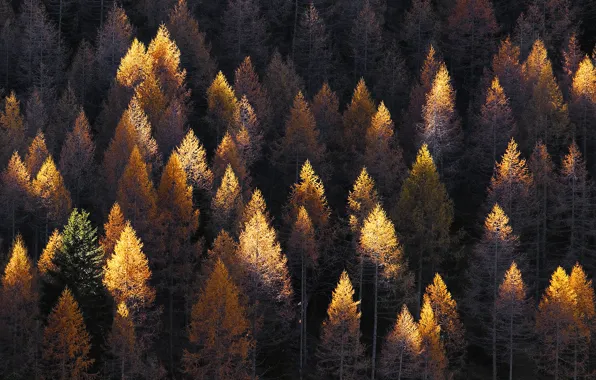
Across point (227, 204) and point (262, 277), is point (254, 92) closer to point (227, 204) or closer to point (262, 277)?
point (227, 204)

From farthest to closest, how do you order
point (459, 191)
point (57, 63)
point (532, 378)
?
point (57, 63) → point (459, 191) → point (532, 378)

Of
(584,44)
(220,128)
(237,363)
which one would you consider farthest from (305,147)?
Result: (584,44)

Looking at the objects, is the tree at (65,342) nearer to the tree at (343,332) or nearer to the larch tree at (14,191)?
the larch tree at (14,191)

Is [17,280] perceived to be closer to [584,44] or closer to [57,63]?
[57,63]

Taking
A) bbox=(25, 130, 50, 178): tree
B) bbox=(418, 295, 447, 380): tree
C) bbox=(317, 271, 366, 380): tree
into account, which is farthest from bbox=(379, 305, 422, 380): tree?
bbox=(25, 130, 50, 178): tree

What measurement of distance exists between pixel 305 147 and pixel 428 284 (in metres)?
14.8

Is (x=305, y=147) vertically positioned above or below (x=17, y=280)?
above

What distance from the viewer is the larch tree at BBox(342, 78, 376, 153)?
77312mm

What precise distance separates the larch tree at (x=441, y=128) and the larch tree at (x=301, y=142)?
29.2 feet

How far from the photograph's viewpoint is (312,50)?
9794cm

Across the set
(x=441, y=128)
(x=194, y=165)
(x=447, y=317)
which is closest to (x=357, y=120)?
(x=441, y=128)

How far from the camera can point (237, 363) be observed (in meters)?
58.5

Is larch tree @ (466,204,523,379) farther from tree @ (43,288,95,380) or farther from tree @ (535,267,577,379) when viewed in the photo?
tree @ (43,288,95,380)

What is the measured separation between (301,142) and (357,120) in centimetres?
634
